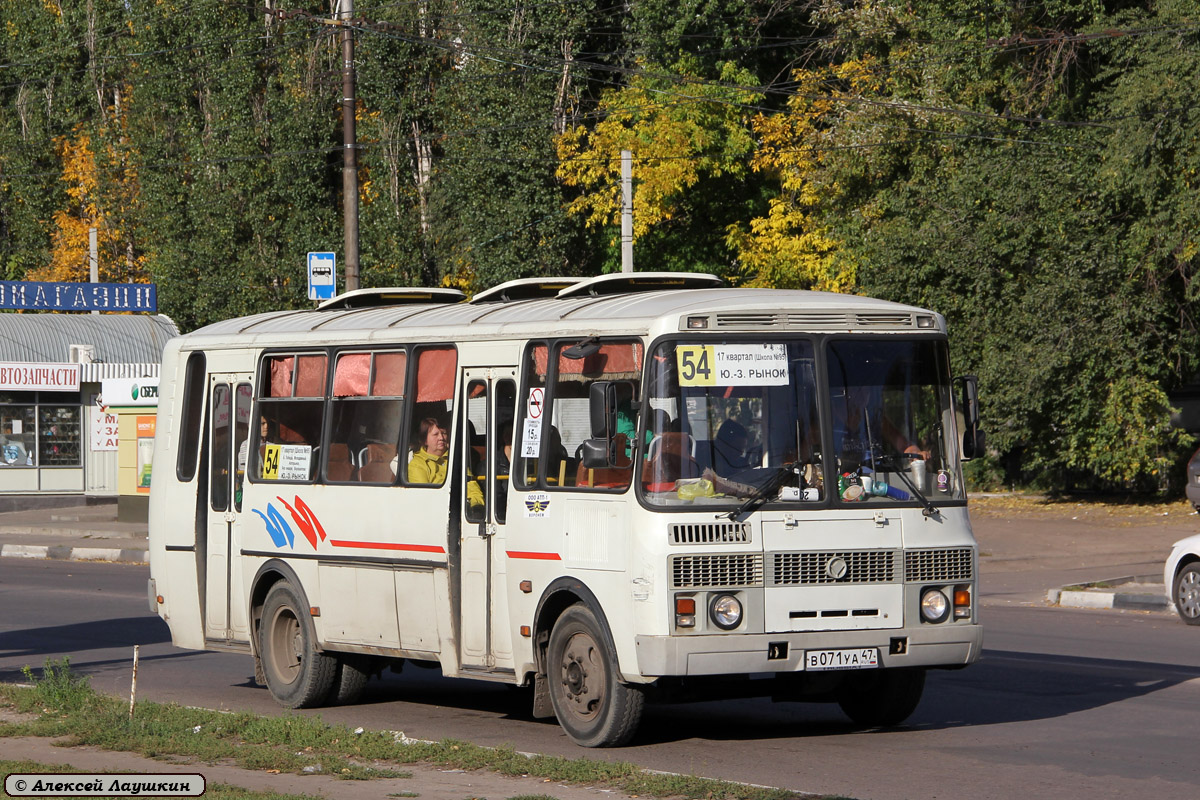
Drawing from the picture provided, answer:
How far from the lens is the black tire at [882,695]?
10523 millimetres

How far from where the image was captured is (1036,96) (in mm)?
33406

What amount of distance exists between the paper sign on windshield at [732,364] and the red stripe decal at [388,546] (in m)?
2.33

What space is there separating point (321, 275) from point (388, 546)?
540 inches

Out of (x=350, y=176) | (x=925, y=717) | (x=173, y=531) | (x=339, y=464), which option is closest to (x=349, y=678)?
(x=339, y=464)

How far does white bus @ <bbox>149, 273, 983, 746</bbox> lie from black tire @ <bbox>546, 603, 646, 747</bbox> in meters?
0.01

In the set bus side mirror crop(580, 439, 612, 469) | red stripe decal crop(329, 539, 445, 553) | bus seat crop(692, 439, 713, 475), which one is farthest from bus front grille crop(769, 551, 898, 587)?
red stripe decal crop(329, 539, 445, 553)

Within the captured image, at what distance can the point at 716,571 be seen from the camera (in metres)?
9.43

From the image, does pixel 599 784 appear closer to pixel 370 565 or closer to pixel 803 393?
pixel 803 393

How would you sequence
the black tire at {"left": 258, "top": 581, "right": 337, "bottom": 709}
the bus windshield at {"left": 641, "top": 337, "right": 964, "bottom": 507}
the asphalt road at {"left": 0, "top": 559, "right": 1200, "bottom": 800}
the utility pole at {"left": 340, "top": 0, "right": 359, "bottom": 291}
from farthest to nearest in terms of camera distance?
the utility pole at {"left": 340, "top": 0, "right": 359, "bottom": 291} < the black tire at {"left": 258, "top": 581, "right": 337, "bottom": 709} < the bus windshield at {"left": 641, "top": 337, "right": 964, "bottom": 507} < the asphalt road at {"left": 0, "top": 559, "right": 1200, "bottom": 800}

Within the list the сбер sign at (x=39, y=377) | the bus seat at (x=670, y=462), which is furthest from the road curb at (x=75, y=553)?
the bus seat at (x=670, y=462)

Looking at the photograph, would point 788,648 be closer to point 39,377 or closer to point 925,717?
point 925,717

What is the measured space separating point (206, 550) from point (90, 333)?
116 ft

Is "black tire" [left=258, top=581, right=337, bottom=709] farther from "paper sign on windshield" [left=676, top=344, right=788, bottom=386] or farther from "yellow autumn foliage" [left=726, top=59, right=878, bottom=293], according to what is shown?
"yellow autumn foliage" [left=726, top=59, right=878, bottom=293]

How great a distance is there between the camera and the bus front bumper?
928 cm
